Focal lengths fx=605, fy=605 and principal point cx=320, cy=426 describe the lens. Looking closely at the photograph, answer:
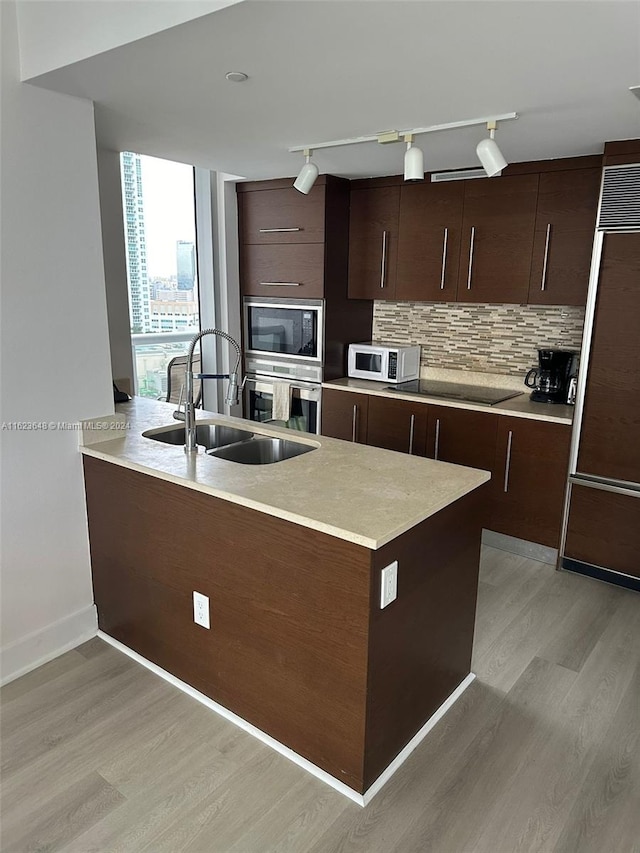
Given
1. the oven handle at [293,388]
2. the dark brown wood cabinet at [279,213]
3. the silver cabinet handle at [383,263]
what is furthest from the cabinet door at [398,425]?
the dark brown wood cabinet at [279,213]

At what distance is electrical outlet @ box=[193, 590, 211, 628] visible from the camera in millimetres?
2211

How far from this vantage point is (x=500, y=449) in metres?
3.53

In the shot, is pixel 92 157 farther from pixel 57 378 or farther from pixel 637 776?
pixel 637 776

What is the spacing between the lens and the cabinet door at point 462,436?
356 cm

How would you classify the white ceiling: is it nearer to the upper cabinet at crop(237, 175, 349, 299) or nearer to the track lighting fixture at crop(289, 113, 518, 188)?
the track lighting fixture at crop(289, 113, 518, 188)

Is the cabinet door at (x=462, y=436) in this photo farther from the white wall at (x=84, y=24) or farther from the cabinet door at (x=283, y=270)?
the white wall at (x=84, y=24)

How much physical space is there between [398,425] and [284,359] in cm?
102

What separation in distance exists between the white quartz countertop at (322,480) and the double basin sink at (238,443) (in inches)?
1.8

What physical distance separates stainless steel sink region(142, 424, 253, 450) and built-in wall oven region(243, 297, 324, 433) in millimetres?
1448

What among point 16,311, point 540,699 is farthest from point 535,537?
point 16,311

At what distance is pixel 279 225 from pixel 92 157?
191cm

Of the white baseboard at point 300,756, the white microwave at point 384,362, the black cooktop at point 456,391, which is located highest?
the white microwave at point 384,362

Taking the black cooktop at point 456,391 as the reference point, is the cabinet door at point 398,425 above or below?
below

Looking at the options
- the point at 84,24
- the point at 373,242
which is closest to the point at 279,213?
the point at 373,242
